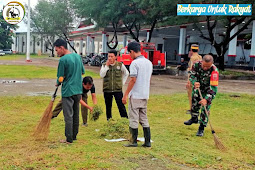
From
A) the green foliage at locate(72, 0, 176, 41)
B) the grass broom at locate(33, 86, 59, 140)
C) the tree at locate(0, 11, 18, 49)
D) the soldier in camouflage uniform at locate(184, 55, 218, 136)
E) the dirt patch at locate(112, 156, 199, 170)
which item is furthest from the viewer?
the tree at locate(0, 11, 18, 49)

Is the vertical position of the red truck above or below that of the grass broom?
above

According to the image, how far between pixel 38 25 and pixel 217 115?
56.7 meters

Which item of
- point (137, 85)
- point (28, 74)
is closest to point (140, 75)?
point (137, 85)

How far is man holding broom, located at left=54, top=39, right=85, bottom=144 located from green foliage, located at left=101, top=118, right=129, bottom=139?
789 mm

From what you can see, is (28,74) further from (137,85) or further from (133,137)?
(137,85)

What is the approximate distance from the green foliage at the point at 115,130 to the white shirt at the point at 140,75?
1.05m

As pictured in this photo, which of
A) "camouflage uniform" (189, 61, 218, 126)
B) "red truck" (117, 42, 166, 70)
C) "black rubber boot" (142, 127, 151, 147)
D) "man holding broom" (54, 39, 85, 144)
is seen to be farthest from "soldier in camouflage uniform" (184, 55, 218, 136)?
"red truck" (117, 42, 166, 70)

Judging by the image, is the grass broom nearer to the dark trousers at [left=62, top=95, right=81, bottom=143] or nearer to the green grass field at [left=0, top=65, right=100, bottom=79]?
the dark trousers at [left=62, top=95, right=81, bottom=143]

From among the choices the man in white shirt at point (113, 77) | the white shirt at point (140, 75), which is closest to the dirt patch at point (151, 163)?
the white shirt at point (140, 75)

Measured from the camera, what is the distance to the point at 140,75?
16.7ft

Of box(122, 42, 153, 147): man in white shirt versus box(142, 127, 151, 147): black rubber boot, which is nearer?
box(122, 42, 153, 147): man in white shirt

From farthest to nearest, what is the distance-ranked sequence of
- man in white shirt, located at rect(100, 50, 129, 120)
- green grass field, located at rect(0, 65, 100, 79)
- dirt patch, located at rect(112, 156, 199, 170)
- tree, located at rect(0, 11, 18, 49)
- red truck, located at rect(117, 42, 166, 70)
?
tree, located at rect(0, 11, 18, 49)
red truck, located at rect(117, 42, 166, 70)
green grass field, located at rect(0, 65, 100, 79)
man in white shirt, located at rect(100, 50, 129, 120)
dirt patch, located at rect(112, 156, 199, 170)

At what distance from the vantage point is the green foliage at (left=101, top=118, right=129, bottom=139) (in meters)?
5.91

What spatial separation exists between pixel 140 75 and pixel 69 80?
1.20 m
